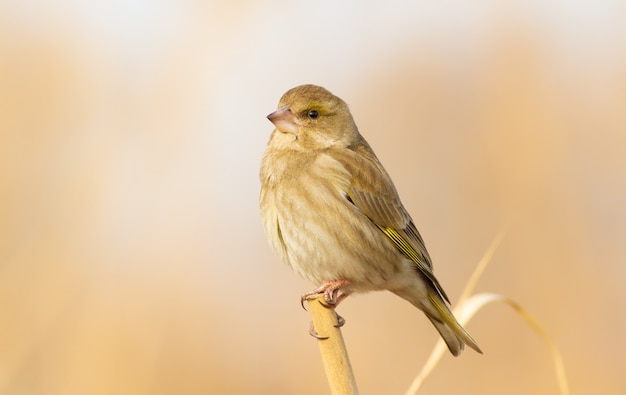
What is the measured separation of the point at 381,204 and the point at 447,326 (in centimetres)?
59

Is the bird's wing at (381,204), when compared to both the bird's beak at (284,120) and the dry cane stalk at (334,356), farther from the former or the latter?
the dry cane stalk at (334,356)

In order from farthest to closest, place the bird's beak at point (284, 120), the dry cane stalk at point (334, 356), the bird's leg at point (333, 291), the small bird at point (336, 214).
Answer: the bird's beak at point (284, 120) → the small bird at point (336, 214) → the bird's leg at point (333, 291) → the dry cane stalk at point (334, 356)

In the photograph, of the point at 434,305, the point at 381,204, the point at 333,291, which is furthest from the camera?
the point at 381,204

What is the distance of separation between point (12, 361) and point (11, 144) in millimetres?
1816

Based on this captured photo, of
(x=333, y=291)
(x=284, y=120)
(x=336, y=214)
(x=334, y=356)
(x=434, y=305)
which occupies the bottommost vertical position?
(x=334, y=356)

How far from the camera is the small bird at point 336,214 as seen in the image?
13.7ft

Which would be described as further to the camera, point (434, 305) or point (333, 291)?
point (434, 305)

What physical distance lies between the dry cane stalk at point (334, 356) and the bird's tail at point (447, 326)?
1.04 metres

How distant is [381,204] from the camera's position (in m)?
4.48

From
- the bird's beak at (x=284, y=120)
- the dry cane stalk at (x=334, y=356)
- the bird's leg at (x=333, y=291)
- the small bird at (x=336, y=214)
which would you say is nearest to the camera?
the dry cane stalk at (x=334, y=356)

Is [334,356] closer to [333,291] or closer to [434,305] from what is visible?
[333,291]

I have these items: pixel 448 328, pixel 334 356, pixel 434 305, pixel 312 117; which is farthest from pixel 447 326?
pixel 334 356

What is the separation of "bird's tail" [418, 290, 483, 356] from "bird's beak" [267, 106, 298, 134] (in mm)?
885

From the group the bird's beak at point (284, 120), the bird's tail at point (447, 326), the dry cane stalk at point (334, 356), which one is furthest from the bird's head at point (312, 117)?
the dry cane stalk at point (334, 356)
